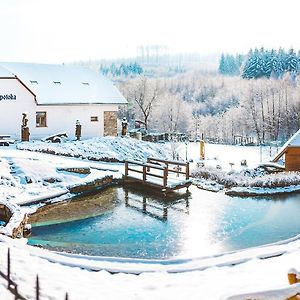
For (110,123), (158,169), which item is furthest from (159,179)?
(110,123)

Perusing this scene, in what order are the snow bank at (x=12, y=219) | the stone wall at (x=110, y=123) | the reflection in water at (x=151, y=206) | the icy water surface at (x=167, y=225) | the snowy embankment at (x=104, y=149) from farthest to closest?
the stone wall at (x=110, y=123)
the snowy embankment at (x=104, y=149)
the reflection in water at (x=151, y=206)
the icy water surface at (x=167, y=225)
the snow bank at (x=12, y=219)

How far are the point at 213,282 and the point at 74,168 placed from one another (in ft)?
37.0

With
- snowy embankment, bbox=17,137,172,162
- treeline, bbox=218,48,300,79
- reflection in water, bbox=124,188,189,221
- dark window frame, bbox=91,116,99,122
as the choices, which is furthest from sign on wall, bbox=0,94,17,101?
treeline, bbox=218,48,300,79

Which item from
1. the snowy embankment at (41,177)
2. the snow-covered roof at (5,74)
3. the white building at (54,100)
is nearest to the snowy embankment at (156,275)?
the snowy embankment at (41,177)

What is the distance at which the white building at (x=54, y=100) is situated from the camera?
89.9 ft

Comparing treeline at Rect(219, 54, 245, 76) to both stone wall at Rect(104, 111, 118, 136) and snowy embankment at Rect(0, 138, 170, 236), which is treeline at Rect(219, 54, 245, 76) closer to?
stone wall at Rect(104, 111, 118, 136)

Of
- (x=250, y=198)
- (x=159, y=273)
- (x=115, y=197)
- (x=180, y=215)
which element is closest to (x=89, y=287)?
(x=159, y=273)

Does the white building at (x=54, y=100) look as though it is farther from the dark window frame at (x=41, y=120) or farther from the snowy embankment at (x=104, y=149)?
the snowy embankment at (x=104, y=149)

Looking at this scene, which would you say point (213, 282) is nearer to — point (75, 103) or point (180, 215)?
point (180, 215)

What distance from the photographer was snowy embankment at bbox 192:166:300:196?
1700cm

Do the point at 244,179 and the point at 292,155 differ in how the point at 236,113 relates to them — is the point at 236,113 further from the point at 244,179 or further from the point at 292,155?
the point at 244,179

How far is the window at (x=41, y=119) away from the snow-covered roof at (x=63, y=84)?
0.71 m

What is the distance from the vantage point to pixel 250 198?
53.7ft

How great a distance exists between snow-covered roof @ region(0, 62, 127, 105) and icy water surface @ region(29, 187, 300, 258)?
1394 centimetres
